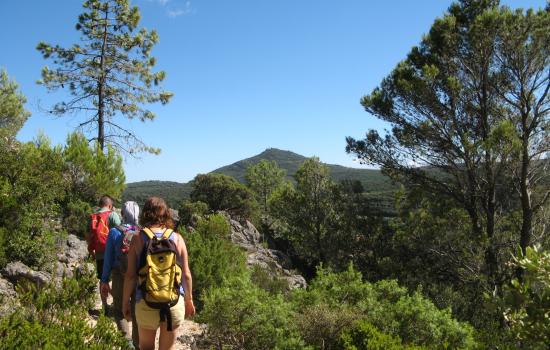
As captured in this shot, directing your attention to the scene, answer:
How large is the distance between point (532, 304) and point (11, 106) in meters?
25.8

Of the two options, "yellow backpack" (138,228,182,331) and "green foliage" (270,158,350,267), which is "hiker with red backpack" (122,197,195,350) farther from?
"green foliage" (270,158,350,267)

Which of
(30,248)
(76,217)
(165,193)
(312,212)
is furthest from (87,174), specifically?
(165,193)

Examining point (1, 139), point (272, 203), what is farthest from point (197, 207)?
point (1, 139)

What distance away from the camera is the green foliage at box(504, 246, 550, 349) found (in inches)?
97.7

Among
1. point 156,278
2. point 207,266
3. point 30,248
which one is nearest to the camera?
point 156,278

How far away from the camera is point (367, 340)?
12.7 feet

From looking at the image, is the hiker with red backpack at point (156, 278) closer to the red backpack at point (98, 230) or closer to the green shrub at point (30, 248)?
the red backpack at point (98, 230)

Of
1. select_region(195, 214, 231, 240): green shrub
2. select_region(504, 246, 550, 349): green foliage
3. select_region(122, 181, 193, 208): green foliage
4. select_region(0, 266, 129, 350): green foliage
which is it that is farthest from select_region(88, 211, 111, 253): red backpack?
select_region(122, 181, 193, 208): green foliage

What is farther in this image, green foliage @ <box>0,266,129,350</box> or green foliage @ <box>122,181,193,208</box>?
green foliage @ <box>122,181,193,208</box>

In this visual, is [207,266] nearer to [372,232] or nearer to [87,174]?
[87,174]

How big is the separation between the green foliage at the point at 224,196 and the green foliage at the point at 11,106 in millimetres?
12845

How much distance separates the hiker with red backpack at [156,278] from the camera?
2881 millimetres

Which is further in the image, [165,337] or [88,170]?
[88,170]

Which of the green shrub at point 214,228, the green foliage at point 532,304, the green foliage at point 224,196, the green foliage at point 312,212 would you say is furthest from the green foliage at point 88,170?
the green foliage at point 224,196
